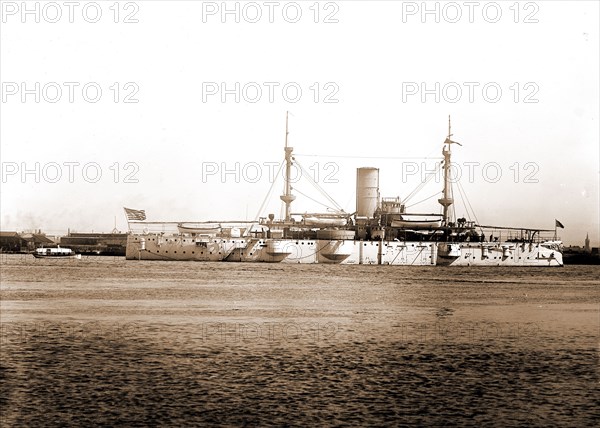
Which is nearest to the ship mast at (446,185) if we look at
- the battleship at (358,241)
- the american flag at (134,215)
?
the battleship at (358,241)

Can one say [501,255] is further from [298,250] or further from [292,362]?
[292,362]

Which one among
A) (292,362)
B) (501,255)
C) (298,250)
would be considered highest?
(298,250)

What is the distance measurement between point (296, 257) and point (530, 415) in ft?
246

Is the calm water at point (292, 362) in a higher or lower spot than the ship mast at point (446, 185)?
lower

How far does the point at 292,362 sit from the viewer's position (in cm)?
1894

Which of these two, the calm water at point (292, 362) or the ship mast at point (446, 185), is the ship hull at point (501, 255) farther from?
the calm water at point (292, 362)

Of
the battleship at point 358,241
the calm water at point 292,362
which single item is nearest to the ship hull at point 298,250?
the battleship at point 358,241

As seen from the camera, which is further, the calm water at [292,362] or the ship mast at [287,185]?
the ship mast at [287,185]

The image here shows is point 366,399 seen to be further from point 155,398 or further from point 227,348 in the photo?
point 227,348

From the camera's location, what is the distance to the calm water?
1358 cm

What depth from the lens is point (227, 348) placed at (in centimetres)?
2105

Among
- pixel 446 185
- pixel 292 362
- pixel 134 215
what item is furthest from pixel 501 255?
pixel 292 362

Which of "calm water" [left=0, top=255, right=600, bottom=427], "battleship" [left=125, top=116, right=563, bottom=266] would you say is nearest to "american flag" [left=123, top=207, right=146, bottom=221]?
"battleship" [left=125, top=116, right=563, bottom=266]

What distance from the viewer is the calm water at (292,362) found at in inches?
535
